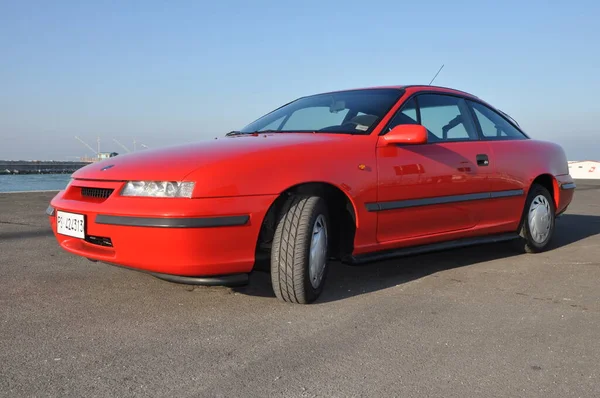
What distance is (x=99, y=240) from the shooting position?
2967 millimetres

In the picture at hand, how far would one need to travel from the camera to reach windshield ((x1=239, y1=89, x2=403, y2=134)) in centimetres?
368

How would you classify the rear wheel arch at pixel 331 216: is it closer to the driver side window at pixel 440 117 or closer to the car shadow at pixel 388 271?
the car shadow at pixel 388 271

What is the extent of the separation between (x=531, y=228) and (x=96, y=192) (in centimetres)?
346

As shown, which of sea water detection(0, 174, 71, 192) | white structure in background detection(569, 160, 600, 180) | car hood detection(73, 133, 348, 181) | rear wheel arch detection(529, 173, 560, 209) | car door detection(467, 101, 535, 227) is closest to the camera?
car hood detection(73, 133, 348, 181)

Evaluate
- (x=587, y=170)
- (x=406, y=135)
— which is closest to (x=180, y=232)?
(x=406, y=135)

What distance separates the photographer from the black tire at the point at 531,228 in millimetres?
4574

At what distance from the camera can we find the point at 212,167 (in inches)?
111

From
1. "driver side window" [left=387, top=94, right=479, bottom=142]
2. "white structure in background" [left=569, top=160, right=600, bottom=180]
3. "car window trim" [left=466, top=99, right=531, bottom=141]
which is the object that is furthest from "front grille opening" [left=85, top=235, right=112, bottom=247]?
"white structure in background" [left=569, top=160, right=600, bottom=180]

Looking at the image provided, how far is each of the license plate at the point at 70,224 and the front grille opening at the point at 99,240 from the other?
0.12 feet

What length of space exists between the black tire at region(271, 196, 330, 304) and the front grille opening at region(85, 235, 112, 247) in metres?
0.87

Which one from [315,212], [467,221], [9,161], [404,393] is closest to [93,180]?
[315,212]

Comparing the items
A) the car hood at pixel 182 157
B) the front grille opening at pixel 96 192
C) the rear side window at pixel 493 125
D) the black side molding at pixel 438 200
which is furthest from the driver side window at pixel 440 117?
the front grille opening at pixel 96 192

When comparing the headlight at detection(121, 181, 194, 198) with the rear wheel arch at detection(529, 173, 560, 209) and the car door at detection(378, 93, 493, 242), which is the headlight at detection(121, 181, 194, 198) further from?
the rear wheel arch at detection(529, 173, 560, 209)

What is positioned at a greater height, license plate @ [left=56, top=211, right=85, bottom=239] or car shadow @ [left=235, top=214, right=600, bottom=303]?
license plate @ [left=56, top=211, right=85, bottom=239]
